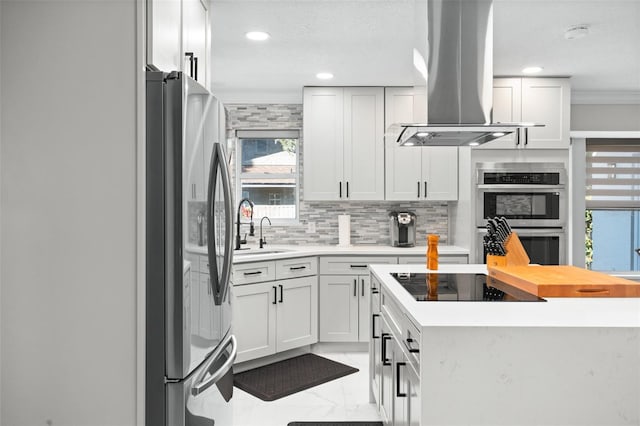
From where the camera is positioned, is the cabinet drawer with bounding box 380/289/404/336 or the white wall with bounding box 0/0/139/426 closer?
the white wall with bounding box 0/0/139/426

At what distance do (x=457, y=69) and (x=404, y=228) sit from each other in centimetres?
236

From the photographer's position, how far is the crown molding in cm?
464

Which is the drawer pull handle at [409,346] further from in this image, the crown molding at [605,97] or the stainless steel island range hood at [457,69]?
the crown molding at [605,97]

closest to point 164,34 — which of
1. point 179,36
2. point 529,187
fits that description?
point 179,36

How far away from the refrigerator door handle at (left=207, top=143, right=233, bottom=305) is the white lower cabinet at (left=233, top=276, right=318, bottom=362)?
1.66 meters

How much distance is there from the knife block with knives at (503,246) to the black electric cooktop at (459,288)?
5.2 inches

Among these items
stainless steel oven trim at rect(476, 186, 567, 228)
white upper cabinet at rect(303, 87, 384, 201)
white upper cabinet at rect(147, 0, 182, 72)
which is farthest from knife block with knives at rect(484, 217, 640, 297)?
white upper cabinet at rect(303, 87, 384, 201)

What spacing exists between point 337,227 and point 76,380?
336 cm

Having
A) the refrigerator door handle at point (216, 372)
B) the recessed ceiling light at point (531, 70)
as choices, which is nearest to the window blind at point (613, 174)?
the recessed ceiling light at point (531, 70)

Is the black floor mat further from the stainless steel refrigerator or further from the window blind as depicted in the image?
the window blind

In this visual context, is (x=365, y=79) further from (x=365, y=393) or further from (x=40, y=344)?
(x=40, y=344)

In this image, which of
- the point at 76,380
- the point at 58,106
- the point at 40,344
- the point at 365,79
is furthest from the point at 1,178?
the point at 365,79

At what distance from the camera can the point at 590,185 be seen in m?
4.80

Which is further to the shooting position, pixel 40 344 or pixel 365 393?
pixel 365 393
